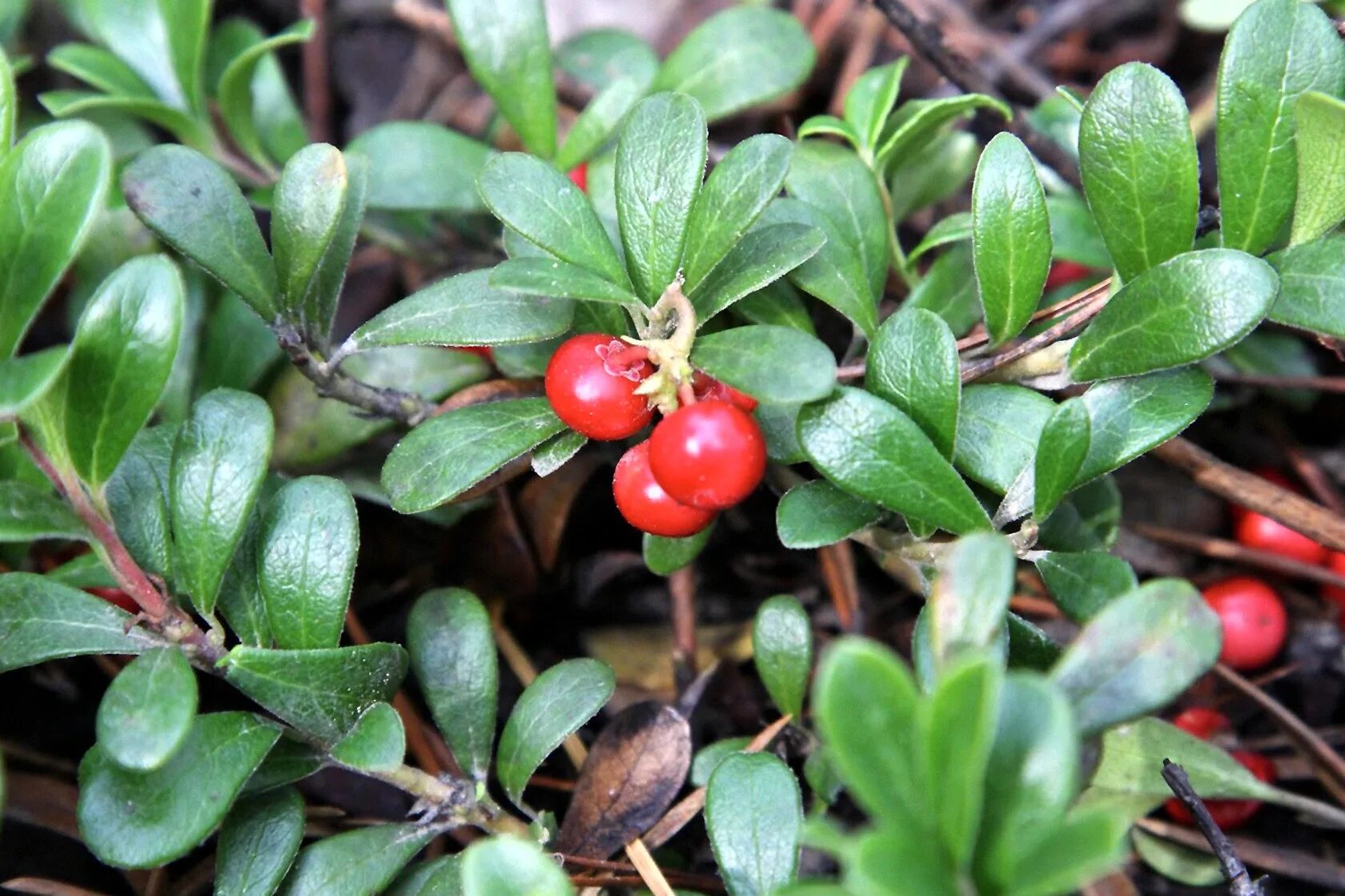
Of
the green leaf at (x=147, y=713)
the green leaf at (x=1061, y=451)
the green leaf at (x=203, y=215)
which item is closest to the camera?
the green leaf at (x=147, y=713)

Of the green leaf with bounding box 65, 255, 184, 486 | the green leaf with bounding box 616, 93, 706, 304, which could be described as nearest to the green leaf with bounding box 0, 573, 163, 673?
the green leaf with bounding box 65, 255, 184, 486

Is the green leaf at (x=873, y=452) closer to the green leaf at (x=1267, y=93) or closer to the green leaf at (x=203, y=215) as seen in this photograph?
the green leaf at (x=1267, y=93)

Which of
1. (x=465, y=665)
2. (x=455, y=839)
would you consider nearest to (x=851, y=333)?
(x=465, y=665)

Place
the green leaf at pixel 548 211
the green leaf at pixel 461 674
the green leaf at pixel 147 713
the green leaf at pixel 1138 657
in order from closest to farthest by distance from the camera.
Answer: the green leaf at pixel 1138 657 < the green leaf at pixel 147 713 < the green leaf at pixel 548 211 < the green leaf at pixel 461 674

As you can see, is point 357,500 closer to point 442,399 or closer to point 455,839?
point 442,399

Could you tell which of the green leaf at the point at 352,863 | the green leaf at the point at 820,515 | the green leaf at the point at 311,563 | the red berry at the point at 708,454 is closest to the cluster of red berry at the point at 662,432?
the red berry at the point at 708,454

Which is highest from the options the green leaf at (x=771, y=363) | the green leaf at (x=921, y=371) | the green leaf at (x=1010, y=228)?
the green leaf at (x=1010, y=228)

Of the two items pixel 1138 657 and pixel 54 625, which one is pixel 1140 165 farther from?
pixel 54 625
